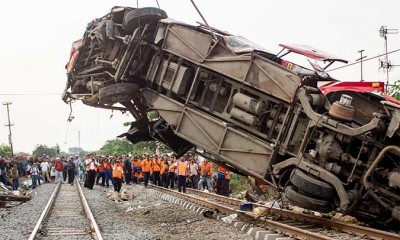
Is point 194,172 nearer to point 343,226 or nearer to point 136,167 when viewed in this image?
point 136,167

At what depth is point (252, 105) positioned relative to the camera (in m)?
8.66

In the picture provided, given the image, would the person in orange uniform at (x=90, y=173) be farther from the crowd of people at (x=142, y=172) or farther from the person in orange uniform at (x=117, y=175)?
the person in orange uniform at (x=117, y=175)

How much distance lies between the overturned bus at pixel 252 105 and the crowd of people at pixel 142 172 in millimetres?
4962

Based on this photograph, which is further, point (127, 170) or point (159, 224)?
point (127, 170)

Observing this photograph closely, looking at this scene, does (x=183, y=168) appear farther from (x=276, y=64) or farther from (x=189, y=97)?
(x=276, y=64)

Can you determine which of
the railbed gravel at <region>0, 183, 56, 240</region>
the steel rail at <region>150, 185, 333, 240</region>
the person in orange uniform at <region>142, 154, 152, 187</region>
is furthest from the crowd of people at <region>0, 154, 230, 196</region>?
the railbed gravel at <region>0, 183, 56, 240</region>

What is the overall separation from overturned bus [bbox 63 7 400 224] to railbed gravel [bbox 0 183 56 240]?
118 inches

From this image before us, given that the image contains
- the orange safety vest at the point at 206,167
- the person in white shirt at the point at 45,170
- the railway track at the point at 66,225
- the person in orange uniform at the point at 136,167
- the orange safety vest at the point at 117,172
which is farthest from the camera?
the person in white shirt at the point at 45,170

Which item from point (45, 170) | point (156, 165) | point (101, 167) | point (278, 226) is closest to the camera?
point (278, 226)

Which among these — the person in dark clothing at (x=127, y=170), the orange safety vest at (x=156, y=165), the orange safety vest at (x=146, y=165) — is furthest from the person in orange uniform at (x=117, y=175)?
the person in dark clothing at (x=127, y=170)

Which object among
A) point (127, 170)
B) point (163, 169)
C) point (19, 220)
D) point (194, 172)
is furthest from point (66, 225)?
point (127, 170)

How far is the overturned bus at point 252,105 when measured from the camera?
764 centimetres

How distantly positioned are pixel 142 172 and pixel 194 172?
463 centimetres

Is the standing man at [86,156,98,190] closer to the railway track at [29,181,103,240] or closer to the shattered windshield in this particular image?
the railway track at [29,181,103,240]
